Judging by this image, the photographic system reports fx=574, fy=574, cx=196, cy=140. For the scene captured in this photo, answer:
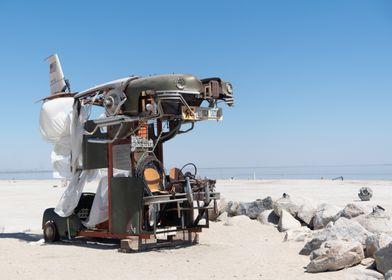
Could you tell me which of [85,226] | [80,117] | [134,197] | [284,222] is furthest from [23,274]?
[284,222]

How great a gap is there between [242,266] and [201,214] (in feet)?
9.58

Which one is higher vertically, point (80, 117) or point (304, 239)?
point (80, 117)

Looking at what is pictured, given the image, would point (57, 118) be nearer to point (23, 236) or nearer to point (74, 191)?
point (74, 191)

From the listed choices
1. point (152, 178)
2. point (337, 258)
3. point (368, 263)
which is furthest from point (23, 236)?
point (368, 263)

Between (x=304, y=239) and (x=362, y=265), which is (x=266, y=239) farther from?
(x=362, y=265)

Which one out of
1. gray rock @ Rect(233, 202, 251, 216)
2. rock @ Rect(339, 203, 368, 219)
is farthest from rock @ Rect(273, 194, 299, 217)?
rock @ Rect(339, 203, 368, 219)

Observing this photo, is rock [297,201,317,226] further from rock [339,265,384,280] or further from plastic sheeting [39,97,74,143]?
plastic sheeting [39,97,74,143]

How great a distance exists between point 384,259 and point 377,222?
366 cm

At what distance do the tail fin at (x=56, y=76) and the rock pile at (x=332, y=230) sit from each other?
5.71 m

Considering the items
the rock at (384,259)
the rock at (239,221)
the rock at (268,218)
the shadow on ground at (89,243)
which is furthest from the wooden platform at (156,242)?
the rock at (384,259)

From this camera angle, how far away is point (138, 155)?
41.0 ft

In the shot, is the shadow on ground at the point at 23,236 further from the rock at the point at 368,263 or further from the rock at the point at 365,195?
the rock at the point at 365,195

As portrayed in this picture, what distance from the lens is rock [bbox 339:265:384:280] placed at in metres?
8.23

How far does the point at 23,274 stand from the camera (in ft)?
31.4
